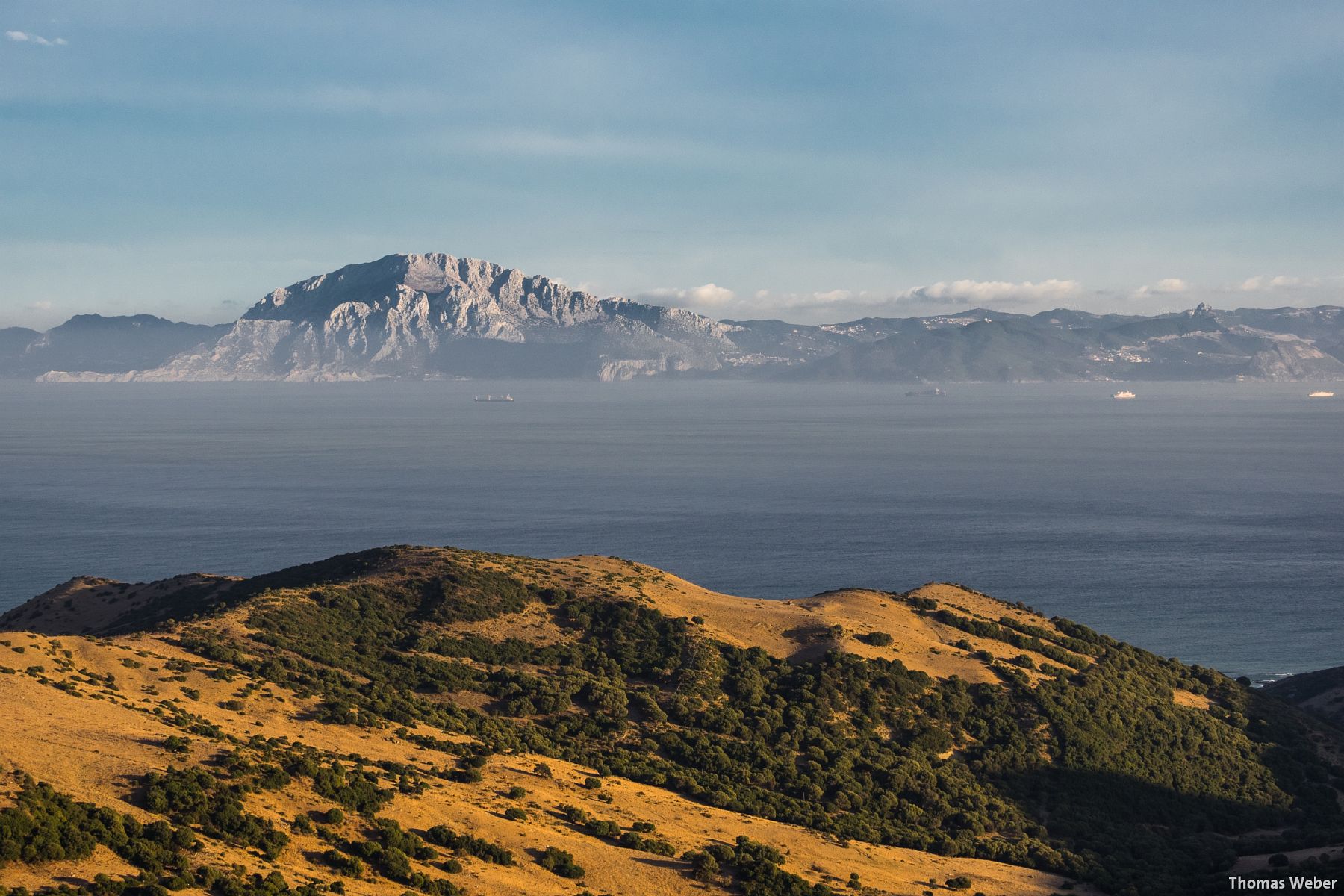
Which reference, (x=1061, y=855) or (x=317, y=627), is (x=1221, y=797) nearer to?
(x=1061, y=855)

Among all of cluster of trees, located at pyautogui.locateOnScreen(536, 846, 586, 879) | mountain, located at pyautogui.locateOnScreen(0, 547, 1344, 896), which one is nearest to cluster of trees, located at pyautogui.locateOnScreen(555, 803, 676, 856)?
mountain, located at pyautogui.locateOnScreen(0, 547, 1344, 896)

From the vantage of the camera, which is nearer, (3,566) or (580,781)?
(580,781)

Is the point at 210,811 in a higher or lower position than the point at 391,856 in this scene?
higher

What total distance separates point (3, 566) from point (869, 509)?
125 m

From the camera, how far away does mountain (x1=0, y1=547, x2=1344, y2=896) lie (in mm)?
40000

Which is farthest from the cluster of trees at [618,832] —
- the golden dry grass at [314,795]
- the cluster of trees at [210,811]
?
the cluster of trees at [210,811]

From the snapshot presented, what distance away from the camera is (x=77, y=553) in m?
150

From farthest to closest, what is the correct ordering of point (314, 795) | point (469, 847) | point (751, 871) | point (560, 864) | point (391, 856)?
1. point (751, 871)
2. point (314, 795)
3. point (560, 864)
4. point (469, 847)
5. point (391, 856)

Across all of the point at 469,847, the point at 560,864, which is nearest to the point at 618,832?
the point at 560,864

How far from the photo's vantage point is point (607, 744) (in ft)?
198

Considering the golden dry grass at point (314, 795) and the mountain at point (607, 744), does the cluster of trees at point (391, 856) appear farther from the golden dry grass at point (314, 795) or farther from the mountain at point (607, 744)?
the golden dry grass at point (314, 795)

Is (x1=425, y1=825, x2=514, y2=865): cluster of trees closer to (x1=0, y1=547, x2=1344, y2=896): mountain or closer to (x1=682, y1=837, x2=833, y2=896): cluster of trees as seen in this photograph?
(x1=0, y1=547, x2=1344, y2=896): mountain

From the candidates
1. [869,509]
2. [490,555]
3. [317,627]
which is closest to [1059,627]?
[490,555]

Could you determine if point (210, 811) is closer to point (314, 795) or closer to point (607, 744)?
point (314, 795)
